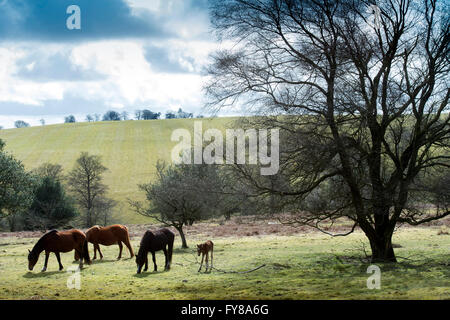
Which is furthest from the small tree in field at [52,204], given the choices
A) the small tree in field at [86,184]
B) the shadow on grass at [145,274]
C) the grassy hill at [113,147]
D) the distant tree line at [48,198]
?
the shadow on grass at [145,274]

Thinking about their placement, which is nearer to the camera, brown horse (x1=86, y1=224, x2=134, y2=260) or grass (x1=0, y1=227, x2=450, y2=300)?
grass (x1=0, y1=227, x2=450, y2=300)

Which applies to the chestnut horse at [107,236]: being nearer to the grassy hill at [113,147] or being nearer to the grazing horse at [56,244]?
the grazing horse at [56,244]

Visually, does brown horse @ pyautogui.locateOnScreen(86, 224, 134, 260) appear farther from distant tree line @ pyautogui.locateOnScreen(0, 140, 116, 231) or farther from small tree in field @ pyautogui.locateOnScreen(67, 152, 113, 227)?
small tree in field @ pyautogui.locateOnScreen(67, 152, 113, 227)

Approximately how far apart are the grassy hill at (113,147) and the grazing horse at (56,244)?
5707 cm

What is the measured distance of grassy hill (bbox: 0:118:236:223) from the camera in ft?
311

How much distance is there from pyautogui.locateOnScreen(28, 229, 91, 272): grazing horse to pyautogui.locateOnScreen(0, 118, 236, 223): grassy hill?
5707cm

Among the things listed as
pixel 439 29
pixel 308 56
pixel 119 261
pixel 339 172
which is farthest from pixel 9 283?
pixel 439 29

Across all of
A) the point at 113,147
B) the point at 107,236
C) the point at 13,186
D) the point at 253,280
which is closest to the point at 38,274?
the point at 107,236

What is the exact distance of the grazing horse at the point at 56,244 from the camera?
2023 cm

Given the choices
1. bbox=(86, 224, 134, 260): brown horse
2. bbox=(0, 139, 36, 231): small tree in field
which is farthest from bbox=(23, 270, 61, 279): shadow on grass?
bbox=(0, 139, 36, 231): small tree in field

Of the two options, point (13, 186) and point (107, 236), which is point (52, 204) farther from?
point (107, 236)

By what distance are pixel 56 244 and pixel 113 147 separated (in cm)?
9495

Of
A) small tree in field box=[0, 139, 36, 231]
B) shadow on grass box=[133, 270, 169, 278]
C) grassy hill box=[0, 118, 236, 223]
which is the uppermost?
grassy hill box=[0, 118, 236, 223]

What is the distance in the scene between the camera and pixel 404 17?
667 inches
